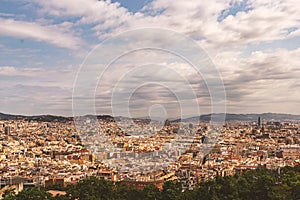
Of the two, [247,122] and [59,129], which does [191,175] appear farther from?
[247,122]

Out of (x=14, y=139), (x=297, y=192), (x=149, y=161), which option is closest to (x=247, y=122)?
(x=14, y=139)

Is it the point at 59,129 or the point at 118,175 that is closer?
the point at 118,175

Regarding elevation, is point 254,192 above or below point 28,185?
above

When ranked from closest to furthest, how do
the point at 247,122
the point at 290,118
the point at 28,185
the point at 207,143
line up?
the point at 28,185 → the point at 207,143 → the point at 247,122 → the point at 290,118

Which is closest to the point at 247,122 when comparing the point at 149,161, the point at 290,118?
the point at 290,118

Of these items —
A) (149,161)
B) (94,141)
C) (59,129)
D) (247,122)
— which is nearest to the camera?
(149,161)

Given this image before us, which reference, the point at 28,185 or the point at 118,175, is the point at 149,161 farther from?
the point at 28,185

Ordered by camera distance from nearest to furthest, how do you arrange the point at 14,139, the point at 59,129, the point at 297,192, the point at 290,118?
the point at 297,192 < the point at 14,139 < the point at 59,129 < the point at 290,118

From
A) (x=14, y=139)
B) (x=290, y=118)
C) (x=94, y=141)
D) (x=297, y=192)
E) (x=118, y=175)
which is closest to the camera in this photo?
(x=297, y=192)

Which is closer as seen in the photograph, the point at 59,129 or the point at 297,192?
the point at 297,192
